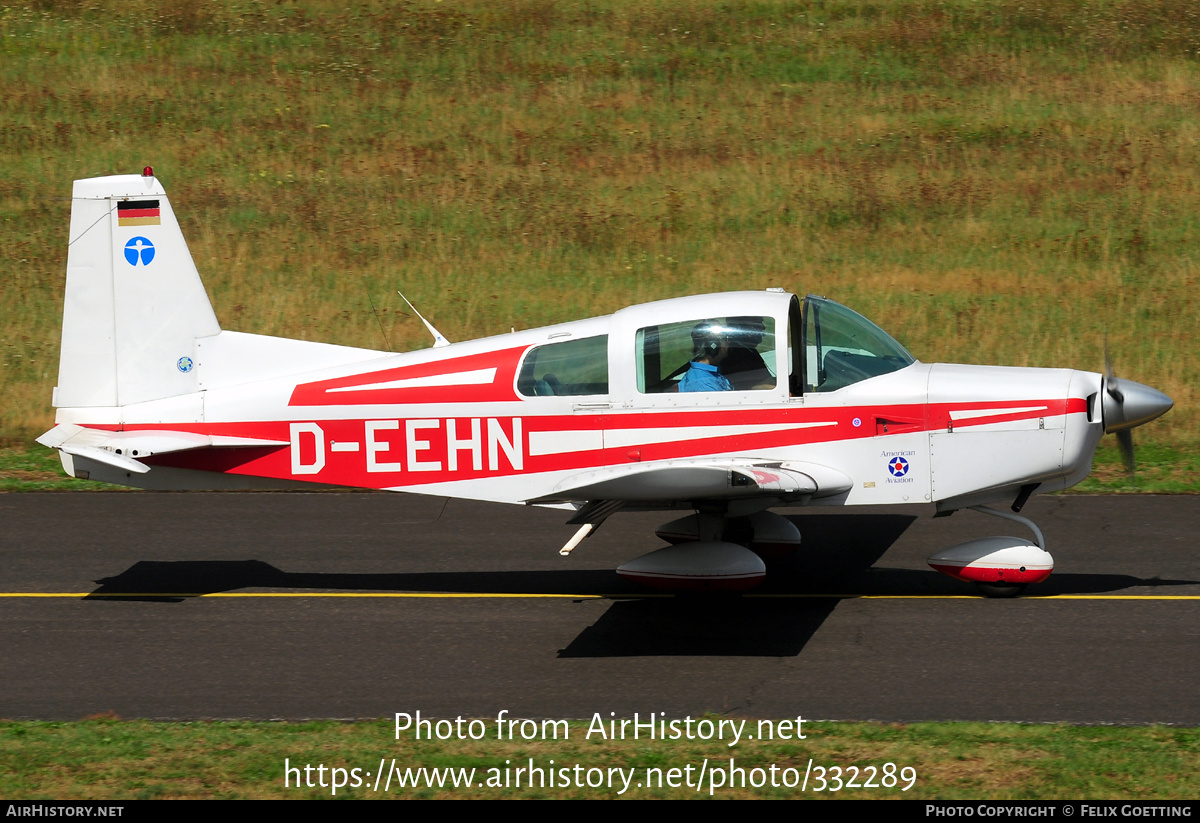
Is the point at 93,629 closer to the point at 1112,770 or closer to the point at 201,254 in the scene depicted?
the point at 1112,770

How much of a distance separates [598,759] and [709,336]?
3370mm

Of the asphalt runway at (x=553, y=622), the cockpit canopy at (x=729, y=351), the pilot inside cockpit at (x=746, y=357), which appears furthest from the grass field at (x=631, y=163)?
the pilot inside cockpit at (x=746, y=357)

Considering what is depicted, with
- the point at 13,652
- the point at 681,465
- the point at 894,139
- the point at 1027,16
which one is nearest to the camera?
the point at 681,465

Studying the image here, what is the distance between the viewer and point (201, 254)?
66.3 feet

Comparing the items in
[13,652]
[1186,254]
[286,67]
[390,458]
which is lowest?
[13,652]

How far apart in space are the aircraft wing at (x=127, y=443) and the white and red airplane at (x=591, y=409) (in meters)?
0.02

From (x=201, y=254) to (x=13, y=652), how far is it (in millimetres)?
12974

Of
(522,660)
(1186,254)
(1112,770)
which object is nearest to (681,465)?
(522,660)

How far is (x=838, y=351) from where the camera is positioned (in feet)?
28.3

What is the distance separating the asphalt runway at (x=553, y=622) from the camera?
7266mm

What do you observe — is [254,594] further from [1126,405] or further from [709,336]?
A: [1126,405]

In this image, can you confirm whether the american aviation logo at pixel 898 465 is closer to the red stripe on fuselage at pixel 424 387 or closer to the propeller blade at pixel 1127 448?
the propeller blade at pixel 1127 448
